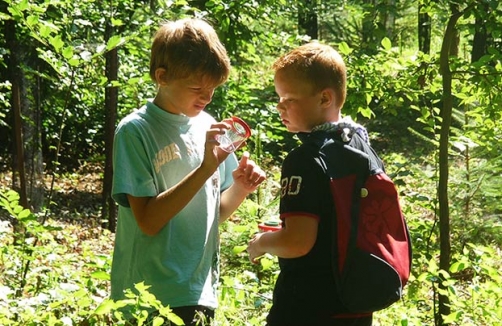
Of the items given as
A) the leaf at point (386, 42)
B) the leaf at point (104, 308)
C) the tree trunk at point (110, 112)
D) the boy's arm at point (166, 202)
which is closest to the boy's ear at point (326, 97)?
the boy's arm at point (166, 202)

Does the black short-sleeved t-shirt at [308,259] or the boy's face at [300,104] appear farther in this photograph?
the boy's face at [300,104]

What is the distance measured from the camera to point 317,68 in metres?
2.46

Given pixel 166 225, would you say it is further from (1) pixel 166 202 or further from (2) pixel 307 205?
(2) pixel 307 205

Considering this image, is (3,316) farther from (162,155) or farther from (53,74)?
(53,74)

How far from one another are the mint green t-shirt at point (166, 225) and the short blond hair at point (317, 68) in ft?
1.51

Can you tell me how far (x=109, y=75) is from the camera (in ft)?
21.7

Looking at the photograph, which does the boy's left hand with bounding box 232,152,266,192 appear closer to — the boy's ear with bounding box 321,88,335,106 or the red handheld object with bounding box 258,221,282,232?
the red handheld object with bounding box 258,221,282,232

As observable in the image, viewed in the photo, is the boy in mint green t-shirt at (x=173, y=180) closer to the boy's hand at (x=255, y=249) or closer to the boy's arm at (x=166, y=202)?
the boy's arm at (x=166, y=202)

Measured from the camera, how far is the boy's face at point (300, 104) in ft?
8.07

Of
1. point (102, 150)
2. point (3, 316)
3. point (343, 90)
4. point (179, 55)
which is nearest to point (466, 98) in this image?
point (343, 90)

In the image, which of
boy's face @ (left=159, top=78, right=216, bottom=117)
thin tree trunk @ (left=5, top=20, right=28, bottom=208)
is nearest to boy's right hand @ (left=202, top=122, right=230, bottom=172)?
boy's face @ (left=159, top=78, right=216, bottom=117)

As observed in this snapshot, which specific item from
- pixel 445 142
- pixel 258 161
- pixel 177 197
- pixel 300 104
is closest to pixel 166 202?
pixel 177 197

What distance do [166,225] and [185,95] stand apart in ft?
1.54

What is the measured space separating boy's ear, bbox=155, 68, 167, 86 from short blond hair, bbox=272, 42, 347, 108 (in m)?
0.42
